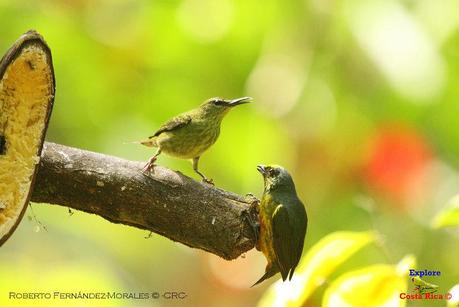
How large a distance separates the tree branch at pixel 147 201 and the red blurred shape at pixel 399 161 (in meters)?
1.38

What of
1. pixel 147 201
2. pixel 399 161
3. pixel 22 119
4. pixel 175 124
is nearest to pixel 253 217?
A: pixel 147 201

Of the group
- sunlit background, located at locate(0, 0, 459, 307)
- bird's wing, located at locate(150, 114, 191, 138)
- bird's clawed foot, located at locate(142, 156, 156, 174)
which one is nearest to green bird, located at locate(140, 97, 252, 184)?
bird's wing, located at locate(150, 114, 191, 138)

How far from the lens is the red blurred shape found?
3.54 meters

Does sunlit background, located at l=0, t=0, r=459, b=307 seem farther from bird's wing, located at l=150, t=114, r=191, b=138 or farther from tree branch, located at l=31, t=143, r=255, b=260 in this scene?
tree branch, located at l=31, t=143, r=255, b=260

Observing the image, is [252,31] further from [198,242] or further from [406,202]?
[198,242]

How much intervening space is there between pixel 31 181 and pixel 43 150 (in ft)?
0.54

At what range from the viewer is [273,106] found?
11.1 feet

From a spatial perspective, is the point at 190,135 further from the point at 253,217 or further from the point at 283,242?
the point at 283,242

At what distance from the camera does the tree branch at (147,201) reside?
2.26 metres

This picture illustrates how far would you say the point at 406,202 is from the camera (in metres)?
3.84

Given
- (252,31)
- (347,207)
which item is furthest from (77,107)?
(347,207)

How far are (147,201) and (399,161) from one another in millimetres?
1527

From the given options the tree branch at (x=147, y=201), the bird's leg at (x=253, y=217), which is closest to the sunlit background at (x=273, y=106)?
the tree branch at (x=147, y=201)

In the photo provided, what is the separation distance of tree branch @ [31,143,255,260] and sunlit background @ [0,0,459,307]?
73 cm
